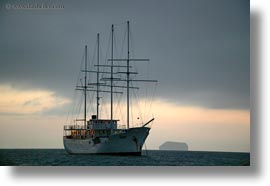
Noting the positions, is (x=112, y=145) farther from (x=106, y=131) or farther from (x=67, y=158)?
(x=67, y=158)

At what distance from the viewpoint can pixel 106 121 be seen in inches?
492

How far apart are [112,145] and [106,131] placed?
23.6 inches

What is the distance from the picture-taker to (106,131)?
14344 mm

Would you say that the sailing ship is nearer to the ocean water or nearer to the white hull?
the white hull

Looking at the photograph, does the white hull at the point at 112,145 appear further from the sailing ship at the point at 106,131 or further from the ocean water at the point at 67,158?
the ocean water at the point at 67,158

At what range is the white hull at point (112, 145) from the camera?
45.0ft

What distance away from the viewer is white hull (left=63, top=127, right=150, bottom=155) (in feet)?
45.0

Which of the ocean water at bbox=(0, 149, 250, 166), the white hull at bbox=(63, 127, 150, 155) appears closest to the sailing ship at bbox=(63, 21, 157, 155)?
the white hull at bbox=(63, 127, 150, 155)

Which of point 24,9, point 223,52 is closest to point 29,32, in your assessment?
point 24,9

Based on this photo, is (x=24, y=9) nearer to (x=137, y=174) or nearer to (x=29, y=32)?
(x=29, y=32)

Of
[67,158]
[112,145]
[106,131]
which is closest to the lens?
[67,158]

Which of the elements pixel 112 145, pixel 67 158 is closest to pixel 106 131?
pixel 112 145

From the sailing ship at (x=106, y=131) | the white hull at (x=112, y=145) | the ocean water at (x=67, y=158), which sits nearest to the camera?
the ocean water at (x=67, y=158)

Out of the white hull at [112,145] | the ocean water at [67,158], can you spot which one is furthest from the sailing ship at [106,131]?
the ocean water at [67,158]
